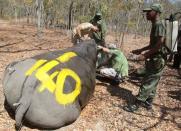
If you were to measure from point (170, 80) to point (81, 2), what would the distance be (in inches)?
1033

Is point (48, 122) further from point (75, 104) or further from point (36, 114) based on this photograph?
point (75, 104)

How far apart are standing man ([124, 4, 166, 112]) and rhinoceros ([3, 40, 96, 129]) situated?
3.80ft

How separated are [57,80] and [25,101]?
635mm

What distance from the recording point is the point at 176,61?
10133 millimetres

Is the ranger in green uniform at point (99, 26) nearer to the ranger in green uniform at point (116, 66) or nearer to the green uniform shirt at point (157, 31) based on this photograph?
the ranger in green uniform at point (116, 66)

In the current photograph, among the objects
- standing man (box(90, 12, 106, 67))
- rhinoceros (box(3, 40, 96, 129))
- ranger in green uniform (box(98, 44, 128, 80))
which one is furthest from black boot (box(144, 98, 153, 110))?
standing man (box(90, 12, 106, 67))

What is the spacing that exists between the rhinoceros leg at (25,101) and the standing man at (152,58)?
218 cm

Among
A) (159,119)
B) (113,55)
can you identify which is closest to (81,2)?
(113,55)

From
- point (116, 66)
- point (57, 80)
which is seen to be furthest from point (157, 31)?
point (116, 66)

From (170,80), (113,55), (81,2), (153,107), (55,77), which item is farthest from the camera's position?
(81,2)

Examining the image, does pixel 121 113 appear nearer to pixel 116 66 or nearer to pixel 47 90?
pixel 47 90

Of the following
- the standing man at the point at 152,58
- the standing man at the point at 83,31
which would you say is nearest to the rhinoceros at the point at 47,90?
the standing man at the point at 152,58

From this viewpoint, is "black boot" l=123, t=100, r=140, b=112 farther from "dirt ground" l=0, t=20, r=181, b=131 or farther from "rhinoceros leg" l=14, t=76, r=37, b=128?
"rhinoceros leg" l=14, t=76, r=37, b=128

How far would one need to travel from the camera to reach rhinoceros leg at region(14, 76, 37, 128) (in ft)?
15.1
